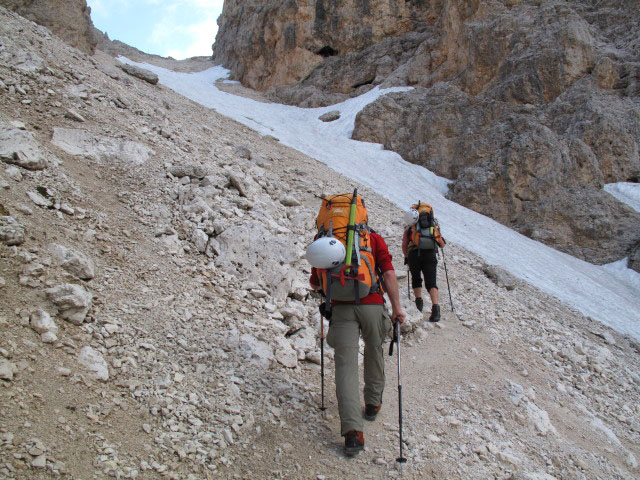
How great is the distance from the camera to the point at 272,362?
5.24 metres

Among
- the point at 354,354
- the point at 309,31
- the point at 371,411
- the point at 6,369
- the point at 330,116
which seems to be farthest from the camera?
the point at 309,31

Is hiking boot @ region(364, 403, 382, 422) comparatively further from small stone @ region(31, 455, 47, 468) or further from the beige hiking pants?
small stone @ region(31, 455, 47, 468)

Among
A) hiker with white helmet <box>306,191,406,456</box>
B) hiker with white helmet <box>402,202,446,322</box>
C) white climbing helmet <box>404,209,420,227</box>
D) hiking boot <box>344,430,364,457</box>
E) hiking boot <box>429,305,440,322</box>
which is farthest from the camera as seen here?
white climbing helmet <box>404,209,420,227</box>

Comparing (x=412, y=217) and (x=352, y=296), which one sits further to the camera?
(x=412, y=217)

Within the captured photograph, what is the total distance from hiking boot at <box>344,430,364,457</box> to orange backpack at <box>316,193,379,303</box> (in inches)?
48.7

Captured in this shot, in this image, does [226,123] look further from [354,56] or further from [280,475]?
[354,56]

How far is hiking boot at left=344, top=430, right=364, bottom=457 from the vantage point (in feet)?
13.2

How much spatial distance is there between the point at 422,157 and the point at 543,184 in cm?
672

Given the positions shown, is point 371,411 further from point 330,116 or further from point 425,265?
point 330,116

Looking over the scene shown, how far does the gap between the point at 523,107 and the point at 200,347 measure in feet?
71.4

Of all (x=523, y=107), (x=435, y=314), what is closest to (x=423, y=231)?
(x=435, y=314)

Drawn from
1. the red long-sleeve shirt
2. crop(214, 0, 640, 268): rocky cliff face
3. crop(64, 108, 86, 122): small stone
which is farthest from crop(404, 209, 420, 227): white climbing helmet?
crop(214, 0, 640, 268): rocky cliff face

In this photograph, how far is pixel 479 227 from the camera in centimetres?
1703

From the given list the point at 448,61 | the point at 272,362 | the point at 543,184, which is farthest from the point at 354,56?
the point at 272,362
